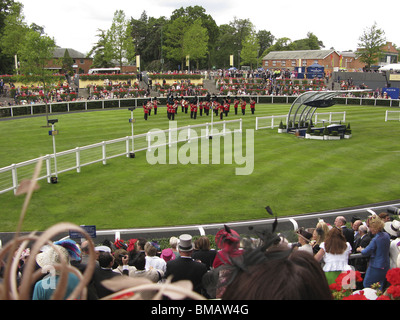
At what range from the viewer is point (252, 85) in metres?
55.1

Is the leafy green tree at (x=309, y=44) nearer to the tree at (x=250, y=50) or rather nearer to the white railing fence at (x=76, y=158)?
the tree at (x=250, y=50)

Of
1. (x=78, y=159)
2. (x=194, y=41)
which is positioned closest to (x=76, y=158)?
(x=78, y=159)

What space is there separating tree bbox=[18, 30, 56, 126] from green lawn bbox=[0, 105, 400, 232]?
745 cm

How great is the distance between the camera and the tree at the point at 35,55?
1163 inches

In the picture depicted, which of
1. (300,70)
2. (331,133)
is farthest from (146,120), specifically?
(300,70)

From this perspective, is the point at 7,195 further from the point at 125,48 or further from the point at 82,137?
the point at 125,48

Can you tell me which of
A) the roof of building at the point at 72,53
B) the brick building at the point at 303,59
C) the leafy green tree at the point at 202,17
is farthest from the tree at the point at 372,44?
the roof of building at the point at 72,53

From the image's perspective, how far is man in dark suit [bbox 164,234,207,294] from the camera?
5.31 meters

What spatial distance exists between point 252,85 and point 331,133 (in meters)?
30.8

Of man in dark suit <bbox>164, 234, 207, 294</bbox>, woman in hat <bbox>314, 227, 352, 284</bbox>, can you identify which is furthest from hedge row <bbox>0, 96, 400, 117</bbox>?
woman in hat <bbox>314, 227, 352, 284</bbox>

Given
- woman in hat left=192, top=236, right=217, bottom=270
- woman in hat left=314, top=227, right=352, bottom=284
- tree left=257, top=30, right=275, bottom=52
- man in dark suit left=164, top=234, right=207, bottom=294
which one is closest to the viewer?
man in dark suit left=164, top=234, right=207, bottom=294

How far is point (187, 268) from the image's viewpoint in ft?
17.7

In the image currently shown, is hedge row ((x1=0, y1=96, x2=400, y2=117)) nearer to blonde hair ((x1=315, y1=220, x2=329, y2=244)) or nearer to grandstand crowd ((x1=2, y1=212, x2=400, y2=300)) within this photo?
grandstand crowd ((x1=2, y1=212, x2=400, y2=300))

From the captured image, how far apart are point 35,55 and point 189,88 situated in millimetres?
26084
